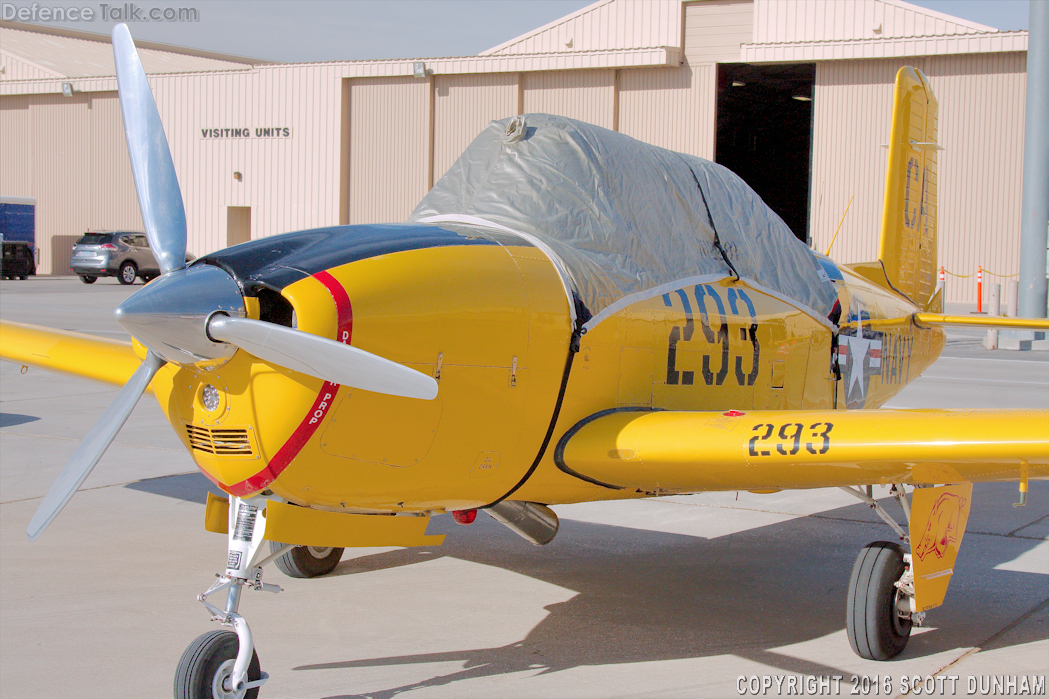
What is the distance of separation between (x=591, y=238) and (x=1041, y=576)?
3409 mm

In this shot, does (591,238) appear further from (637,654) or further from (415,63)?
(415,63)

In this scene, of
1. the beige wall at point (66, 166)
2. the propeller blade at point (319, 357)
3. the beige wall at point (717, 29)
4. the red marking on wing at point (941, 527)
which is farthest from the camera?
the beige wall at point (66, 166)

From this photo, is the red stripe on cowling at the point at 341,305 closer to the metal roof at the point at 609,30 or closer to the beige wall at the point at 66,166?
the metal roof at the point at 609,30

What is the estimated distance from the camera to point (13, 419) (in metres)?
9.72

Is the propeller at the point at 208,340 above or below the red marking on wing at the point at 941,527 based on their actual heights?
above

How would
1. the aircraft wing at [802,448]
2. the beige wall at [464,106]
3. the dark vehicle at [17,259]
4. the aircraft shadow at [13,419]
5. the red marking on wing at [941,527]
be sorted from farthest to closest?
the dark vehicle at [17,259] → the beige wall at [464,106] → the aircraft shadow at [13,419] → the red marking on wing at [941,527] → the aircraft wing at [802,448]

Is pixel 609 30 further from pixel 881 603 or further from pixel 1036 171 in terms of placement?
pixel 881 603

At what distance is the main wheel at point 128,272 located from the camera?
1277 inches

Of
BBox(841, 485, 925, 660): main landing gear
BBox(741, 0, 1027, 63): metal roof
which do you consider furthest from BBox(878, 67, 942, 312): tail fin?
BBox(741, 0, 1027, 63): metal roof

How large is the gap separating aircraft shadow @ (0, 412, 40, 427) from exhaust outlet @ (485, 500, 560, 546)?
22.2ft

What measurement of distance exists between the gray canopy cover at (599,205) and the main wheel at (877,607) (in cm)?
149

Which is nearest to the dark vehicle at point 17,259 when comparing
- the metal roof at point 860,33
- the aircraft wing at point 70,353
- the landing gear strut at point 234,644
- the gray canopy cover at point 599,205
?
the metal roof at point 860,33

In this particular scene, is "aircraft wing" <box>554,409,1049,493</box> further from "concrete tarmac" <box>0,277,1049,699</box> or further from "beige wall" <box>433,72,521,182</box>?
"beige wall" <box>433,72,521,182</box>

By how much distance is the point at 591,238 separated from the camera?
14.4ft
